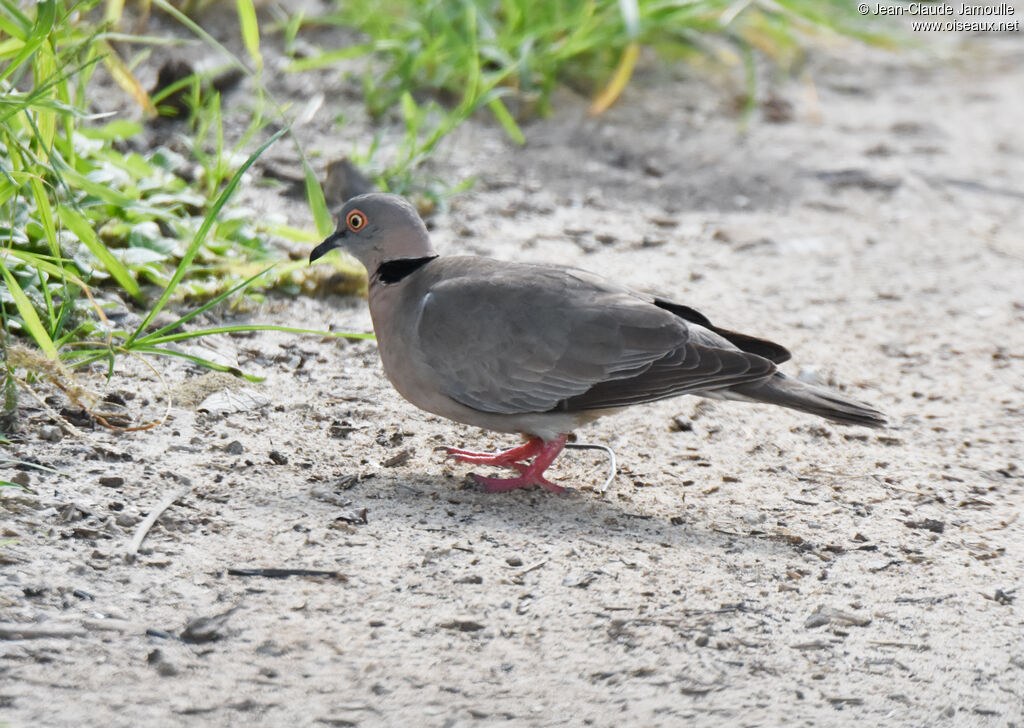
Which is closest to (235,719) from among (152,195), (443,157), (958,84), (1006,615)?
(1006,615)

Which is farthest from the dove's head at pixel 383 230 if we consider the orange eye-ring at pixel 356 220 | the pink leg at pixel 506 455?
the pink leg at pixel 506 455

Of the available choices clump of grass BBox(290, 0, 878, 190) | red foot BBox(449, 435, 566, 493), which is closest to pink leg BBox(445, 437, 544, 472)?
red foot BBox(449, 435, 566, 493)

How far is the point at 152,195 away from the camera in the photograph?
14.3ft

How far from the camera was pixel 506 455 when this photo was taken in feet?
11.3

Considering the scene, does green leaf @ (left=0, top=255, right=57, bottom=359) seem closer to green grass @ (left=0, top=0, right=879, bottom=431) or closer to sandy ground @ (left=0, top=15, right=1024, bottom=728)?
green grass @ (left=0, top=0, right=879, bottom=431)

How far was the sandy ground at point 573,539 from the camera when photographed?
2.37 m

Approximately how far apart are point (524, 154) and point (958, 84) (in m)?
3.34

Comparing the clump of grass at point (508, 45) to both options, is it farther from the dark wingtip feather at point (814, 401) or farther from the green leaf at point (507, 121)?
the dark wingtip feather at point (814, 401)

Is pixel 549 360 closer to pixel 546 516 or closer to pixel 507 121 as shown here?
pixel 546 516

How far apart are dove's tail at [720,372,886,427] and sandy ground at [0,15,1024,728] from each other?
0.78ft

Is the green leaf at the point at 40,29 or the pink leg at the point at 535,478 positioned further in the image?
the pink leg at the point at 535,478

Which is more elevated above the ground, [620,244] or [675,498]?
[620,244]

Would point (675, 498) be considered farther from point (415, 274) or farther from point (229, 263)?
point (229, 263)

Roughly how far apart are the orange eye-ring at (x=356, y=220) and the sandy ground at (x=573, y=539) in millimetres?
516
